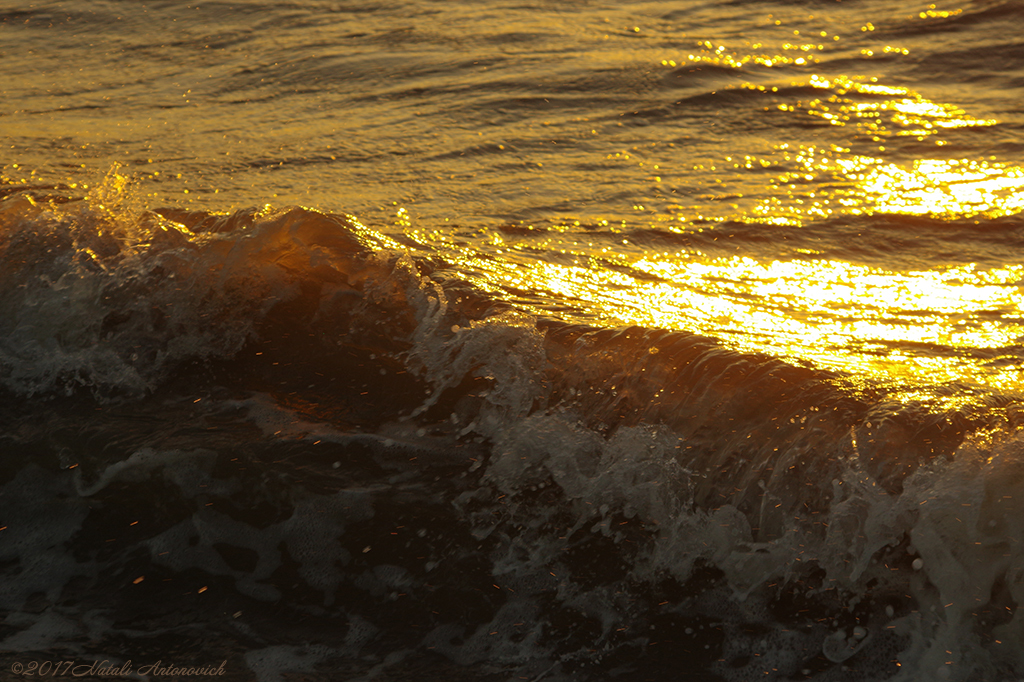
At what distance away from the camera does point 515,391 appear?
388cm

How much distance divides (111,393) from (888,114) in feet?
18.8

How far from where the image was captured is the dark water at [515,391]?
3.21m

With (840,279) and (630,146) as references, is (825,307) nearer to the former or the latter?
(840,279)

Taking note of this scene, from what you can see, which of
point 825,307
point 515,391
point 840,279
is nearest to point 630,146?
point 840,279

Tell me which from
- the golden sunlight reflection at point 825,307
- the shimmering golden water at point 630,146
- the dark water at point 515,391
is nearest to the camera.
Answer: the dark water at point 515,391

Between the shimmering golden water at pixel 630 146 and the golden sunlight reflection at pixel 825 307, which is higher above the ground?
the shimmering golden water at pixel 630 146

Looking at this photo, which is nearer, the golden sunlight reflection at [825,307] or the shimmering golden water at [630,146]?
the golden sunlight reflection at [825,307]

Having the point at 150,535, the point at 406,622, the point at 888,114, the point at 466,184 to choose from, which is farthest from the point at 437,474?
the point at 888,114

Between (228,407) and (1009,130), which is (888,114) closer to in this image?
(1009,130)

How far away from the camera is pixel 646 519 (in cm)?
343

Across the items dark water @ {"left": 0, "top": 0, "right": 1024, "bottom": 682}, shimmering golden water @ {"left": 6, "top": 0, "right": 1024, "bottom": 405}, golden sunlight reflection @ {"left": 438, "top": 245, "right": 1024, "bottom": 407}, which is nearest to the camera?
dark water @ {"left": 0, "top": 0, "right": 1024, "bottom": 682}

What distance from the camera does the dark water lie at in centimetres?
321

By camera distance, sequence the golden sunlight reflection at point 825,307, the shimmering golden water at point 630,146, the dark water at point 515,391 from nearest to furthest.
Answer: the dark water at point 515,391 < the golden sunlight reflection at point 825,307 < the shimmering golden water at point 630,146

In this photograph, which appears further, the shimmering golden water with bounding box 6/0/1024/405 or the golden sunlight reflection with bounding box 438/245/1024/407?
the shimmering golden water with bounding box 6/0/1024/405
